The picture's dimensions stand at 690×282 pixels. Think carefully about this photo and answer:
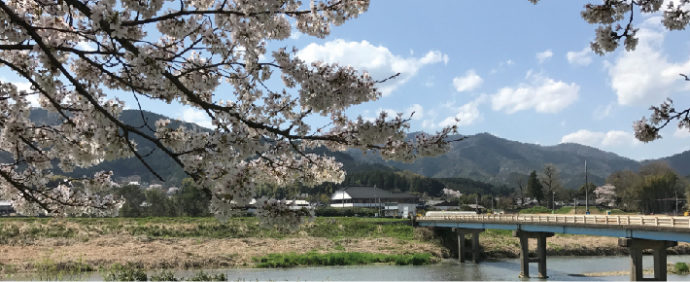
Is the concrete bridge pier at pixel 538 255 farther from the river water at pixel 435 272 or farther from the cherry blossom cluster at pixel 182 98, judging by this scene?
the cherry blossom cluster at pixel 182 98

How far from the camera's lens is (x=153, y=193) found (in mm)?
76438

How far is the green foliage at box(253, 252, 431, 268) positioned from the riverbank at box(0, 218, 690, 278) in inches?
18.6

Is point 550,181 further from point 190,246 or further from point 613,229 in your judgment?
point 190,246

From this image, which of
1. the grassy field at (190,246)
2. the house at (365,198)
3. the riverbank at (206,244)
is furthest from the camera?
the house at (365,198)

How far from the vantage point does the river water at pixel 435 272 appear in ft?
109

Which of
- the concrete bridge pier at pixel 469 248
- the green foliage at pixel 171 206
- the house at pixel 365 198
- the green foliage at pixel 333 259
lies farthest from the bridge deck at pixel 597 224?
the house at pixel 365 198

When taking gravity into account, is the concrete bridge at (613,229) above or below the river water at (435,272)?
above

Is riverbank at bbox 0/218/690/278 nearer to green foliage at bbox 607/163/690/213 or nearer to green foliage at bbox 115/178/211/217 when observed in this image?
green foliage at bbox 115/178/211/217

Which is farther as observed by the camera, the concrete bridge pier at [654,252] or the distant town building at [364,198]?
the distant town building at [364,198]

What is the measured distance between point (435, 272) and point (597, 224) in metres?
11.7

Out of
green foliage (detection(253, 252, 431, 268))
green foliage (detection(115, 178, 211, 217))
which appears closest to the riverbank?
green foliage (detection(253, 252, 431, 268))

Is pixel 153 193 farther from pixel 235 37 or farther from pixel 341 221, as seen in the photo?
pixel 235 37

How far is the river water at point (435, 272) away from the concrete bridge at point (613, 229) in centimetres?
282

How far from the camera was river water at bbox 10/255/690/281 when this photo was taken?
1304 inches
